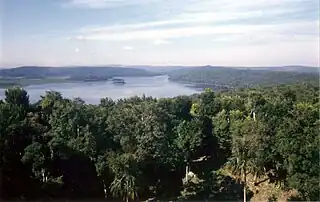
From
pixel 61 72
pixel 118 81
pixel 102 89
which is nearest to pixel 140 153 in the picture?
pixel 61 72

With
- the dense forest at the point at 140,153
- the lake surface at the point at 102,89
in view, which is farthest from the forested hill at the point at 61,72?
the dense forest at the point at 140,153

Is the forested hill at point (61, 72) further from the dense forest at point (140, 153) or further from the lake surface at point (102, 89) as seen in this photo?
the dense forest at point (140, 153)

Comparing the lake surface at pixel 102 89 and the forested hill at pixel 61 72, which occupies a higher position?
the forested hill at pixel 61 72

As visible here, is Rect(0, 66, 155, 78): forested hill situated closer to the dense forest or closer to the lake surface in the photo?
the lake surface

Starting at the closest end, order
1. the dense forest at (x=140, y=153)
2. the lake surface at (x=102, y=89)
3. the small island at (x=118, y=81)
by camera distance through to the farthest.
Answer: the dense forest at (x=140, y=153)
the lake surface at (x=102, y=89)
the small island at (x=118, y=81)

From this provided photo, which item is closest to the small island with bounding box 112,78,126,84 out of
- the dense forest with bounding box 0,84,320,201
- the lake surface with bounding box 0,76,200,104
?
the lake surface with bounding box 0,76,200,104

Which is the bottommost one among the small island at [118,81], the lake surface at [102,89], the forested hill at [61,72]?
the lake surface at [102,89]

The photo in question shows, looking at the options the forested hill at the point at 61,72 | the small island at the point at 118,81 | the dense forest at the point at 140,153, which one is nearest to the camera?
the forested hill at the point at 61,72
